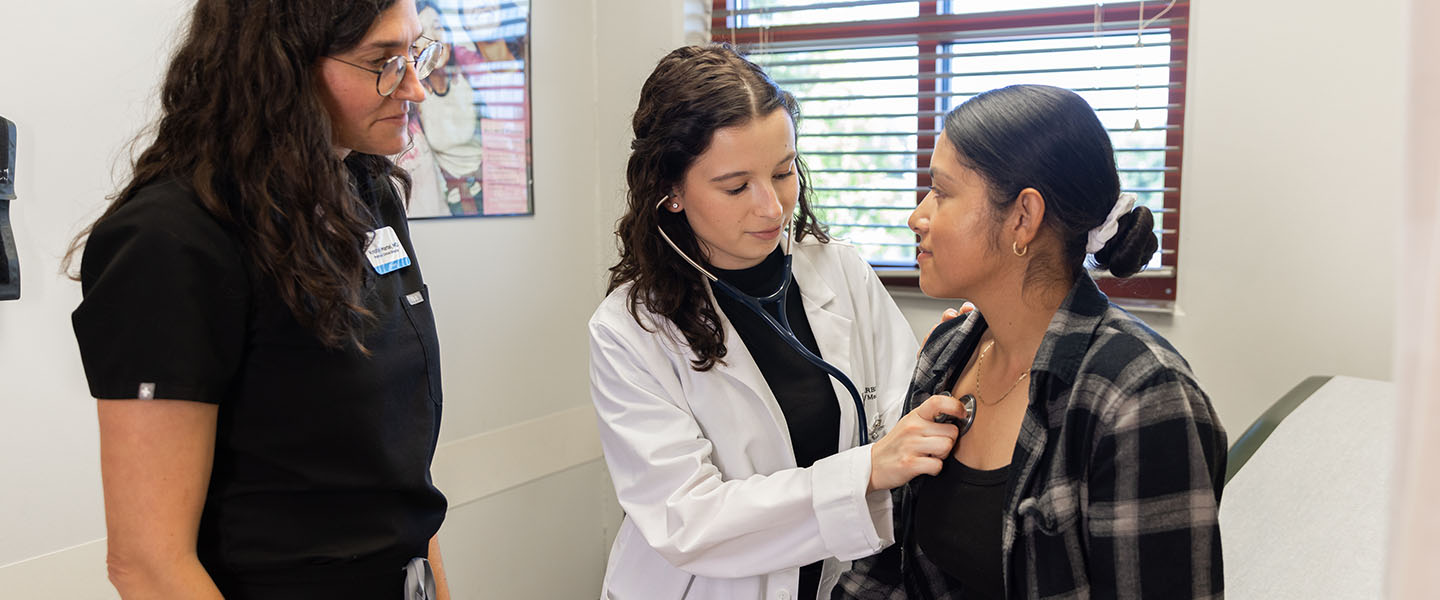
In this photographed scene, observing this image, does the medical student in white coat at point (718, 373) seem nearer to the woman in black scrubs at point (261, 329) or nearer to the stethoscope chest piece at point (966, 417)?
the stethoscope chest piece at point (966, 417)

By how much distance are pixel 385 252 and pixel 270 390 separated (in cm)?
26

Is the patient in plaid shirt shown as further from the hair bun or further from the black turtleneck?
the black turtleneck

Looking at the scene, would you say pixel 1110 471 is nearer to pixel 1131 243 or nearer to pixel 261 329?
pixel 1131 243

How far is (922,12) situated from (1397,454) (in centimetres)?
249

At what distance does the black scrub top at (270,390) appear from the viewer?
92cm

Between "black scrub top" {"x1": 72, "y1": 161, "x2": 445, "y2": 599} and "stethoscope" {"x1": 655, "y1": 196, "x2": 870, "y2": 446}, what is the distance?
42 cm

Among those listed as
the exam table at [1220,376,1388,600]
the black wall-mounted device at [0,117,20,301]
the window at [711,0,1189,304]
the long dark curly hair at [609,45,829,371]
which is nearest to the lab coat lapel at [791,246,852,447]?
the long dark curly hair at [609,45,829,371]

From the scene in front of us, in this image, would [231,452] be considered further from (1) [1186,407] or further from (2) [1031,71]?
(2) [1031,71]

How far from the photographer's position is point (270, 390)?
3.38 ft

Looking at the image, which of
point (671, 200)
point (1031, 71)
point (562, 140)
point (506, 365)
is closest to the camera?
point (671, 200)

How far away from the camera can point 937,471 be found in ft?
3.88

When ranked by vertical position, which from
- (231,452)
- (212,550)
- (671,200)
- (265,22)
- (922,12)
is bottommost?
(212,550)

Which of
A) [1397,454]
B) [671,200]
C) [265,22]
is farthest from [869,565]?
[1397,454]

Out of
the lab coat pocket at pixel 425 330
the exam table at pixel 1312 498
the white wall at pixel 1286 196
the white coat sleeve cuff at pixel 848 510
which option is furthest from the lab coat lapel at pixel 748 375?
the white wall at pixel 1286 196
